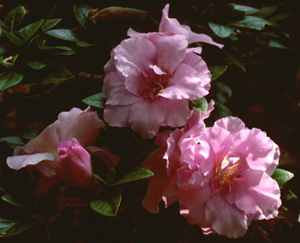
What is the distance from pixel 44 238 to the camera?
0.87m

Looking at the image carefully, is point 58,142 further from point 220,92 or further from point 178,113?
point 220,92

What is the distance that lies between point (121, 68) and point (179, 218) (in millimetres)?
440

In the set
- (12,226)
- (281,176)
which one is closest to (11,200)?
(12,226)

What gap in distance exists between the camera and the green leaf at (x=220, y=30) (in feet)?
3.26

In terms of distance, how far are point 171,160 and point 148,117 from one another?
0.11 m

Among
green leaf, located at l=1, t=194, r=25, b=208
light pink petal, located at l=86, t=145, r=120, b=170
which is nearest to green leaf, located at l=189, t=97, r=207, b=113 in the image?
light pink petal, located at l=86, t=145, r=120, b=170

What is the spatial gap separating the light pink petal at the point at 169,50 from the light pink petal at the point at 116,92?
0.10 meters

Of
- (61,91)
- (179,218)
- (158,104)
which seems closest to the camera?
(158,104)

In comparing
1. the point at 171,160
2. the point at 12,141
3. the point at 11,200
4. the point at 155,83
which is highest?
the point at 155,83

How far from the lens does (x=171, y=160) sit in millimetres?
782

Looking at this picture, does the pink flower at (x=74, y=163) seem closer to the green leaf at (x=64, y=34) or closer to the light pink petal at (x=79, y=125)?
the light pink petal at (x=79, y=125)

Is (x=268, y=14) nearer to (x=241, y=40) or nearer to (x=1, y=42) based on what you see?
(x=241, y=40)

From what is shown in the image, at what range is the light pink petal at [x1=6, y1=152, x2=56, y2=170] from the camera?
772 mm

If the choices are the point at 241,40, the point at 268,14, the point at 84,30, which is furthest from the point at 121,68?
the point at 268,14
